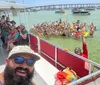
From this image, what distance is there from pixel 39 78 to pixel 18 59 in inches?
101

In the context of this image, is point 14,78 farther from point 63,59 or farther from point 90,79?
point 63,59

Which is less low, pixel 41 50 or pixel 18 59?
pixel 18 59

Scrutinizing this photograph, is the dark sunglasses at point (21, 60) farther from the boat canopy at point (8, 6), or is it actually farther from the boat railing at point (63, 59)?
the boat canopy at point (8, 6)

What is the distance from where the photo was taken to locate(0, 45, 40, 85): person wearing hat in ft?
4.82

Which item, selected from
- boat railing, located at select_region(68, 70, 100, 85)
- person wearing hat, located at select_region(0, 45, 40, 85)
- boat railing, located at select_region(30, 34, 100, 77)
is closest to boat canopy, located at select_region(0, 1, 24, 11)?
boat railing, located at select_region(30, 34, 100, 77)

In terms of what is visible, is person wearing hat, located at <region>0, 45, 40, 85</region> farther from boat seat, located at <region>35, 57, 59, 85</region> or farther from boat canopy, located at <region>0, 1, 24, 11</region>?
boat canopy, located at <region>0, 1, 24, 11</region>

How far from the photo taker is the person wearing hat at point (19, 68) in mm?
1469

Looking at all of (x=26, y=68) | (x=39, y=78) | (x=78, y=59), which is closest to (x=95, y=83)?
(x=26, y=68)

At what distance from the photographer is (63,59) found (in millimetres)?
4496

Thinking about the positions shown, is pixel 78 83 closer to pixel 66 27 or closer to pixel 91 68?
pixel 91 68

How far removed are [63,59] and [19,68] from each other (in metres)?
3.05

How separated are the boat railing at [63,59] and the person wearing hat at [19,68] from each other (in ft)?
6.41

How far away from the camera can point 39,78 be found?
4000 millimetres

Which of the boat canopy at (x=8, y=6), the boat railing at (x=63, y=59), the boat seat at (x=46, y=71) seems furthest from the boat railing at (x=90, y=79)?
the boat canopy at (x=8, y=6)
